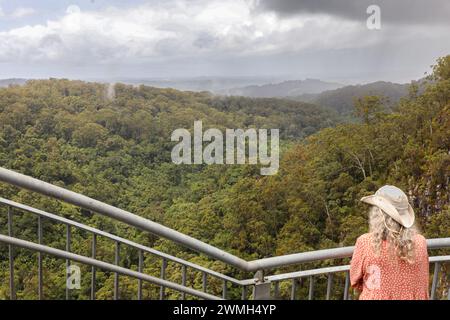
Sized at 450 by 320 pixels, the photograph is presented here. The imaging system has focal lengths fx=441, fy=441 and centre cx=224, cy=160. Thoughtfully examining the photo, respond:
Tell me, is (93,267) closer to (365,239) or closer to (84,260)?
(84,260)

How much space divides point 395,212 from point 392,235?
0.34 ft

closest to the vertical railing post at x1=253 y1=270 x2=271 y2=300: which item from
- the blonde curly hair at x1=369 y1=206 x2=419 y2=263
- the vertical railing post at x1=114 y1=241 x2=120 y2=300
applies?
the blonde curly hair at x1=369 y1=206 x2=419 y2=263

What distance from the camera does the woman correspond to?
6.35 feet

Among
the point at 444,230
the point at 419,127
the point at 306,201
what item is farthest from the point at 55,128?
the point at 444,230

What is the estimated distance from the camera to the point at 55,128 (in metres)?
54.8

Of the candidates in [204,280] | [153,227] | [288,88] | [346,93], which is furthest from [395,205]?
[288,88]

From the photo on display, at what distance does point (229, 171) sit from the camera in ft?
159

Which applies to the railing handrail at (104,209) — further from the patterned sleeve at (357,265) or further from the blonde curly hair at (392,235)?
the blonde curly hair at (392,235)

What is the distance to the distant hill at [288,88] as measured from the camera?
8962cm

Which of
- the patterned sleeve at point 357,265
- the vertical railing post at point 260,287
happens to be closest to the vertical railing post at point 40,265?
the vertical railing post at point 260,287

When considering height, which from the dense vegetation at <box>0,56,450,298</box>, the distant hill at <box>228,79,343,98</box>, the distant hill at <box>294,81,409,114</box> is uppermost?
the distant hill at <box>228,79,343,98</box>

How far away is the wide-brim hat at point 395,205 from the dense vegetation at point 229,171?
4.86 ft

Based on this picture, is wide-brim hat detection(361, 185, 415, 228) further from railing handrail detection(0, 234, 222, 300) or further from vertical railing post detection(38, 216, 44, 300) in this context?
vertical railing post detection(38, 216, 44, 300)
